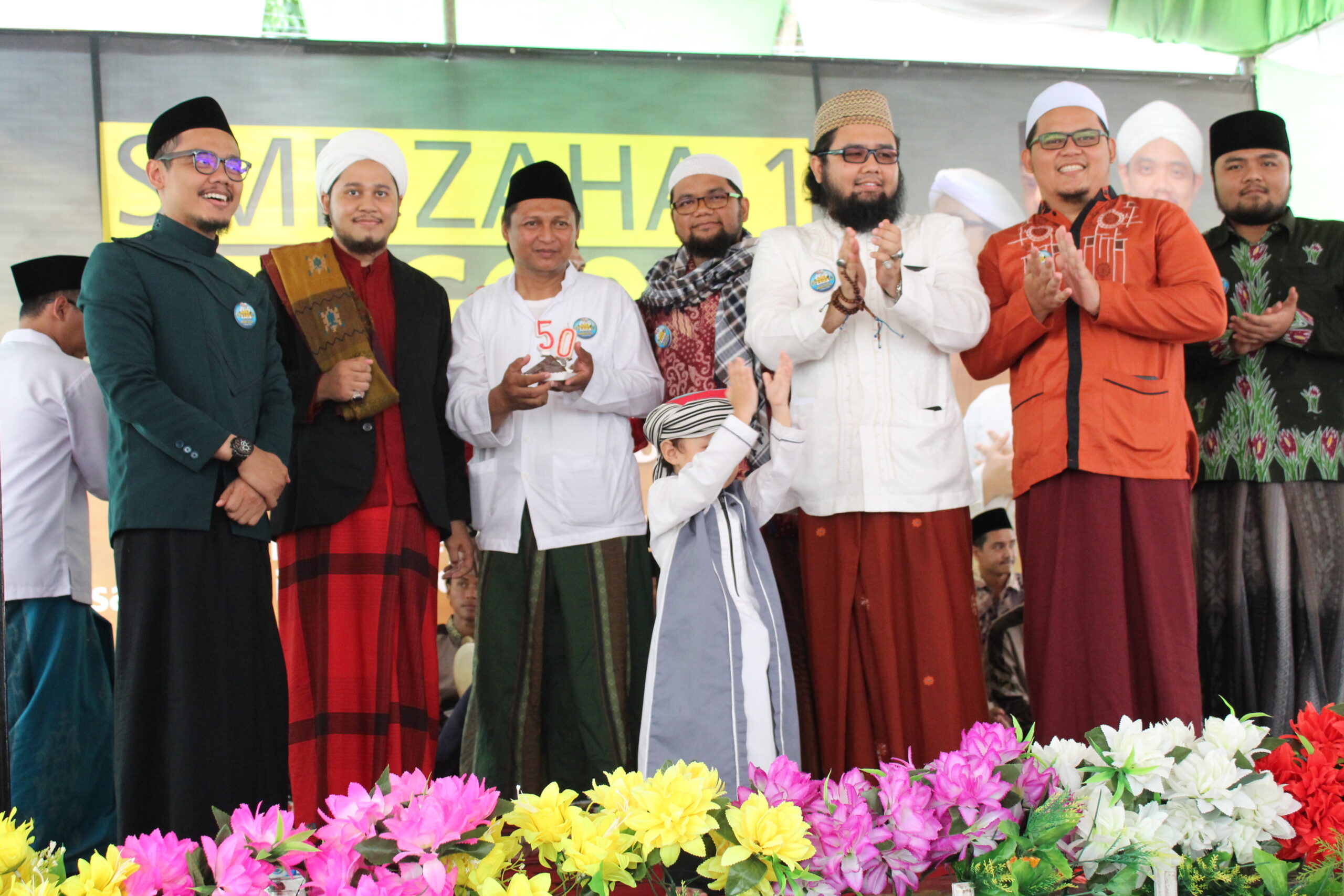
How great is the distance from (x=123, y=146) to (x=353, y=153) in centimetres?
110

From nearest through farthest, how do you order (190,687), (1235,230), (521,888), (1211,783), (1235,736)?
(521,888)
(1211,783)
(1235,736)
(190,687)
(1235,230)

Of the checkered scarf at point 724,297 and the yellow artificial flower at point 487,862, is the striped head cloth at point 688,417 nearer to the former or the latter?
the checkered scarf at point 724,297

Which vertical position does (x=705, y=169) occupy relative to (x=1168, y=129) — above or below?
below

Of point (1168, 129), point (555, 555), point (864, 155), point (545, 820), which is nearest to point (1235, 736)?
point (545, 820)

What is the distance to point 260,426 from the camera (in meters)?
3.06

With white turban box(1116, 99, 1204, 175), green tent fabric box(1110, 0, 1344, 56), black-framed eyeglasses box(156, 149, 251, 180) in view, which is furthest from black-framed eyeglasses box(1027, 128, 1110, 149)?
black-framed eyeglasses box(156, 149, 251, 180)

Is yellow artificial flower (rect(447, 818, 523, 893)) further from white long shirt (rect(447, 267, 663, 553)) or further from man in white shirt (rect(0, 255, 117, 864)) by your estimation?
man in white shirt (rect(0, 255, 117, 864))

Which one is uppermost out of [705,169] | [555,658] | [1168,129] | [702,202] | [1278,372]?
[1168,129]

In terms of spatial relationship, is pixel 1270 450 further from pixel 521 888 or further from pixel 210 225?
pixel 210 225

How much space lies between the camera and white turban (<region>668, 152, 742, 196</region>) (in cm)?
386

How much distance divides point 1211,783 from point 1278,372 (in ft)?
7.20

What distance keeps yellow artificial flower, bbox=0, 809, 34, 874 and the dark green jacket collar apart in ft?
11.5

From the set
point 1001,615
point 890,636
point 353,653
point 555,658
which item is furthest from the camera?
point 1001,615

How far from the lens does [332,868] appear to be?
154 centimetres
